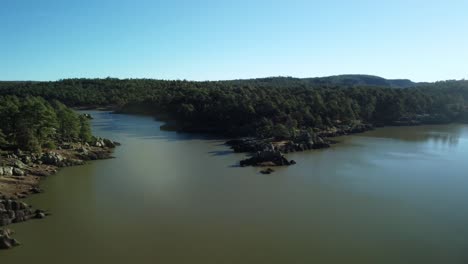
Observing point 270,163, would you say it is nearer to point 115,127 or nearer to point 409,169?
point 409,169

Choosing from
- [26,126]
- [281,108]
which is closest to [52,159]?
[26,126]

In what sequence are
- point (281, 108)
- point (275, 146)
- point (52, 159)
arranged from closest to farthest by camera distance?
point (52, 159) < point (275, 146) < point (281, 108)

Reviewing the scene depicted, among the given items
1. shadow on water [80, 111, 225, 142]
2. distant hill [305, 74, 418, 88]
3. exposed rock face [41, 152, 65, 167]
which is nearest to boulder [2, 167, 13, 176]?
exposed rock face [41, 152, 65, 167]

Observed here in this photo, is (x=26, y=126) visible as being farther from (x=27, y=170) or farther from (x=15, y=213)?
(x=15, y=213)

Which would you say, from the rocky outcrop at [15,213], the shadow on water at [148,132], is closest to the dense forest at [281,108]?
the shadow on water at [148,132]

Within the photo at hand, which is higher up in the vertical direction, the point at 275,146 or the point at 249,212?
the point at 275,146

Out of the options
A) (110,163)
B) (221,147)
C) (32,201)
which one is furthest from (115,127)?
(32,201)

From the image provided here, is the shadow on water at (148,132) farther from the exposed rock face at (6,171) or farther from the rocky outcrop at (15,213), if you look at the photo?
the rocky outcrop at (15,213)
